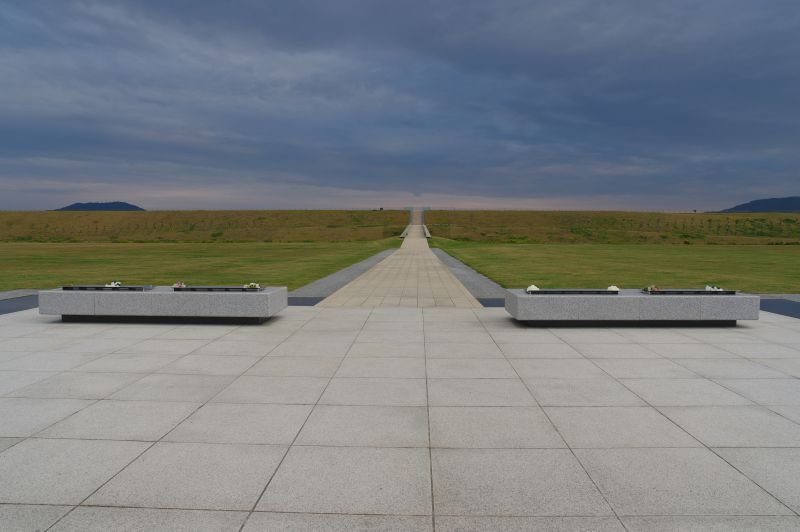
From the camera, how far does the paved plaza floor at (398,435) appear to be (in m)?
4.11

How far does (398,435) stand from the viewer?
5582 millimetres

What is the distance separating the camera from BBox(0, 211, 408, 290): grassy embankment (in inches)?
942

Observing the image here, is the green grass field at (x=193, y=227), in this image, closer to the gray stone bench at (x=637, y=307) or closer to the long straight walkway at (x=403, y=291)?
the long straight walkway at (x=403, y=291)

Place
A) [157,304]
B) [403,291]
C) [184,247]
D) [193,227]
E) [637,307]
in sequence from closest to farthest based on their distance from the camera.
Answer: [637,307] < [157,304] < [403,291] < [184,247] < [193,227]

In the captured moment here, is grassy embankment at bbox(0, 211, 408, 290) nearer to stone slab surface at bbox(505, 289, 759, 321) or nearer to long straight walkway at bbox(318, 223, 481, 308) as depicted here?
long straight walkway at bbox(318, 223, 481, 308)

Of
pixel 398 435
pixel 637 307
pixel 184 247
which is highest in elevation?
pixel 184 247

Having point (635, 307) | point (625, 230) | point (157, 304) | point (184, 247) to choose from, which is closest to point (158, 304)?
point (157, 304)

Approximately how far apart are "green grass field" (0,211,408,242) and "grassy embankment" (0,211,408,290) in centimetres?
19

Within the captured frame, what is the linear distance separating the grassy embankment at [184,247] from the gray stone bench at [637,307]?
37.8 feet

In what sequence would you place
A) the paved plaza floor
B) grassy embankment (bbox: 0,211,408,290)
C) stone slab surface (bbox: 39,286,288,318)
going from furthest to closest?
grassy embankment (bbox: 0,211,408,290) → stone slab surface (bbox: 39,286,288,318) → the paved plaza floor

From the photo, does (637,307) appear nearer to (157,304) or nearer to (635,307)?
(635,307)

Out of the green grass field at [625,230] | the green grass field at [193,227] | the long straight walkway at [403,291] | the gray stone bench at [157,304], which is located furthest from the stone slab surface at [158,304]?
the green grass field at [193,227]

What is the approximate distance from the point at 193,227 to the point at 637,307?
118 metres

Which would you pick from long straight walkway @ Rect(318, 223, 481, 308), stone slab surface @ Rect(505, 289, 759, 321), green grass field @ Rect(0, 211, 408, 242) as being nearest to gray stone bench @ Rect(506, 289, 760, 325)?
stone slab surface @ Rect(505, 289, 759, 321)
